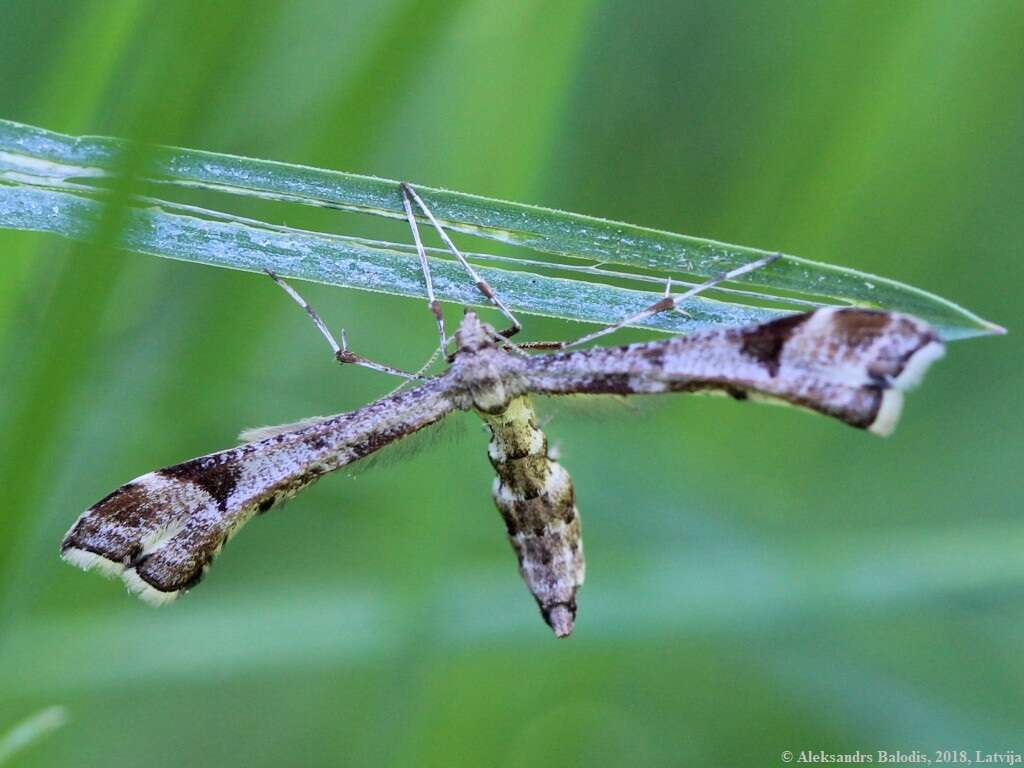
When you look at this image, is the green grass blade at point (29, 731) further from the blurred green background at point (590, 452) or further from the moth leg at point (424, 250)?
the moth leg at point (424, 250)

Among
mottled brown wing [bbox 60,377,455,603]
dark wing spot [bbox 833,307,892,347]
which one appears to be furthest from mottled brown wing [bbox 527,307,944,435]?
mottled brown wing [bbox 60,377,455,603]

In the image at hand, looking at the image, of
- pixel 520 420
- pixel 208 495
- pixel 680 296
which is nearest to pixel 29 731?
pixel 208 495

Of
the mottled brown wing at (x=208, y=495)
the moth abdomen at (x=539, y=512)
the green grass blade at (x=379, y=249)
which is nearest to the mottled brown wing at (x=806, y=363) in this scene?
the green grass blade at (x=379, y=249)

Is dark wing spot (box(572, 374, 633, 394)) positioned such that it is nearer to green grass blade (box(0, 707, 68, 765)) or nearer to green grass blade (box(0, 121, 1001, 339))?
green grass blade (box(0, 121, 1001, 339))

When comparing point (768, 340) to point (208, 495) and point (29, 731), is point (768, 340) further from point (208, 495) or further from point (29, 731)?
point (29, 731)

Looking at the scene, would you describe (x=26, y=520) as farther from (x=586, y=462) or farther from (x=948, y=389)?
(x=948, y=389)

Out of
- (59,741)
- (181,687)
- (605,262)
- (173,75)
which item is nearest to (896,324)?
(605,262)
